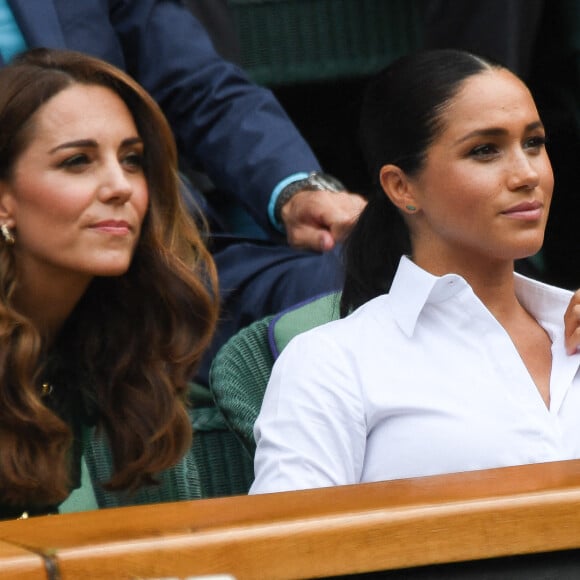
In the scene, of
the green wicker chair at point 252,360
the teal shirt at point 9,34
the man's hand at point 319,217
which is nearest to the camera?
the green wicker chair at point 252,360

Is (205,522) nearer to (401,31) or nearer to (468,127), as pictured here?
(468,127)

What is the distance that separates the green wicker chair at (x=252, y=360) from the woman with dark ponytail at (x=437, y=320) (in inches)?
3.1

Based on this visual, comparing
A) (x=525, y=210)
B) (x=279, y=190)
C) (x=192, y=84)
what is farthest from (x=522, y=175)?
(x=192, y=84)

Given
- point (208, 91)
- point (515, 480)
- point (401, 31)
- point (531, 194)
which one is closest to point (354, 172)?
point (401, 31)

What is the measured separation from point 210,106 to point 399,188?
95cm

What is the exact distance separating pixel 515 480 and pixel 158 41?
6.80ft

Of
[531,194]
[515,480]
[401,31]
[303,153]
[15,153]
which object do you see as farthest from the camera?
[401,31]

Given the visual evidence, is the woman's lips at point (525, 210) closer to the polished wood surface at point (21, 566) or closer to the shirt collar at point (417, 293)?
the shirt collar at point (417, 293)

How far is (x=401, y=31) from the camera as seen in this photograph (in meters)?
4.02

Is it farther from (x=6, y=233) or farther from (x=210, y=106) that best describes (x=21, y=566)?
(x=210, y=106)

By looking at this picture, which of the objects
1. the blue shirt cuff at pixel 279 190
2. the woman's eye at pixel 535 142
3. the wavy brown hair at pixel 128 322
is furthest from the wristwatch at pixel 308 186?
the woman's eye at pixel 535 142

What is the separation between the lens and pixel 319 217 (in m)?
2.97

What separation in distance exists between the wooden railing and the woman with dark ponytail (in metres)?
0.67

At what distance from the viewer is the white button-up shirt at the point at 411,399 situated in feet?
6.79
